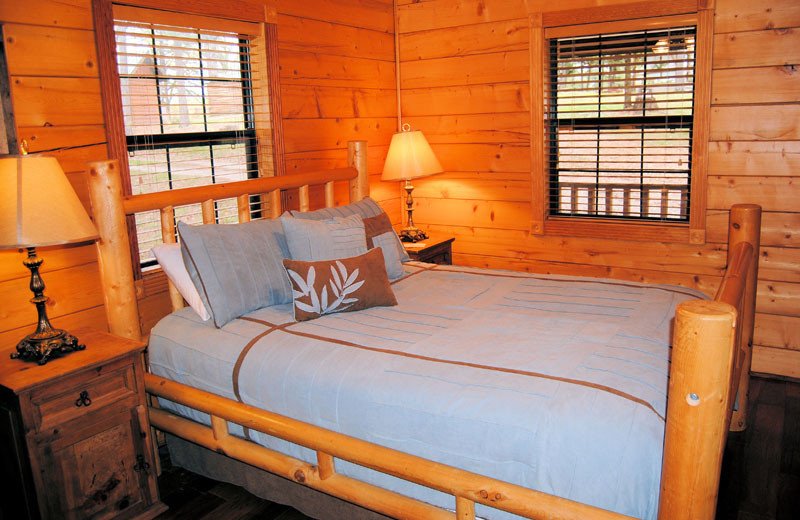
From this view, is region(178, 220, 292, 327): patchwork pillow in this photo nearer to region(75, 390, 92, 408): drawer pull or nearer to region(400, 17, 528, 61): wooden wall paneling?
region(75, 390, 92, 408): drawer pull

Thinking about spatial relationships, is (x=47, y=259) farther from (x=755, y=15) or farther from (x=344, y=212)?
(x=755, y=15)

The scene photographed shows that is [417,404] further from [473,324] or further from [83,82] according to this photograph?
[83,82]

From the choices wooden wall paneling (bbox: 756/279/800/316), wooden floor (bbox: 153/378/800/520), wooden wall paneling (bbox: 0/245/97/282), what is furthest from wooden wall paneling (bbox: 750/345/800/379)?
wooden wall paneling (bbox: 0/245/97/282)

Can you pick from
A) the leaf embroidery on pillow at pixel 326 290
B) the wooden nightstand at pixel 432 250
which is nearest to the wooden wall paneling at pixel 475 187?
the wooden nightstand at pixel 432 250

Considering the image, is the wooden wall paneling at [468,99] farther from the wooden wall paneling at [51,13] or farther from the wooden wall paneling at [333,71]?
the wooden wall paneling at [51,13]

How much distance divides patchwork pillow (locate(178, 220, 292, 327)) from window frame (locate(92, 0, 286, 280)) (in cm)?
37

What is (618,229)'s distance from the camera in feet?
11.7

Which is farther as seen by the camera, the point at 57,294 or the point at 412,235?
the point at 412,235

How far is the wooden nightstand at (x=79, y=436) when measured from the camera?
1.90 m

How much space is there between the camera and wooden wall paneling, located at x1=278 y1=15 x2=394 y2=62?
10.8ft

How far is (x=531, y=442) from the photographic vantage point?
62.4 inches

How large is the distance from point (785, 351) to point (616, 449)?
225cm

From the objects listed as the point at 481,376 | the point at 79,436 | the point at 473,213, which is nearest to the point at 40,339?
the point at 79,436

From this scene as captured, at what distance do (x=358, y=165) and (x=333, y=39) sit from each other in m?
0.76
